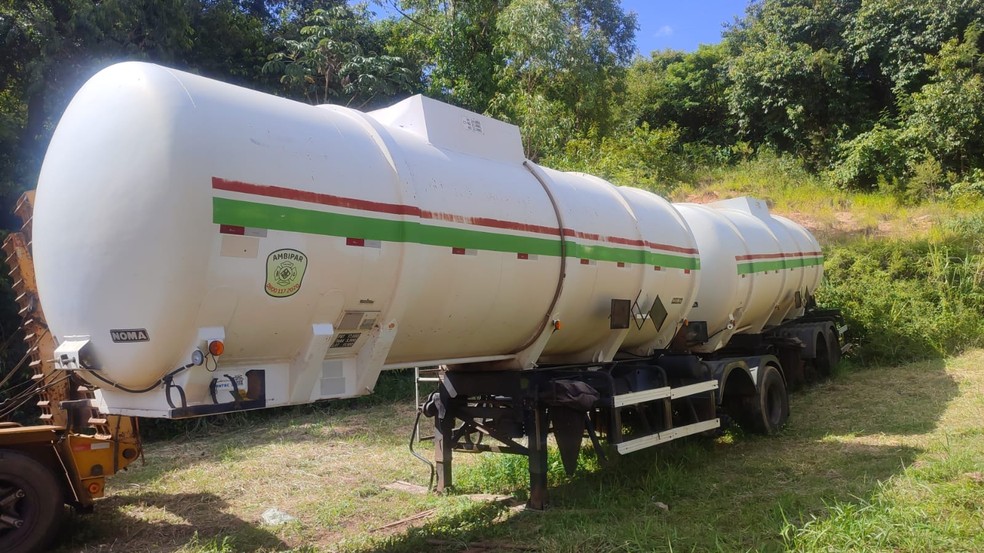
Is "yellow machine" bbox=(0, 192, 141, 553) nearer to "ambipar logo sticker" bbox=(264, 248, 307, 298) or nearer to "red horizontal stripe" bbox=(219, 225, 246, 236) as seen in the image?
"ambipar logo sticker" bbox=(264, 248, 307, 298)

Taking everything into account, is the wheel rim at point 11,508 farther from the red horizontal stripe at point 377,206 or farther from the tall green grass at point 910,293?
the tall green grass at point 910,293

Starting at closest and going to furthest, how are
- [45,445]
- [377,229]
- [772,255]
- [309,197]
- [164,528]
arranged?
[309,197]
[377,229]
[45,445]
[164,528]
[772,255]

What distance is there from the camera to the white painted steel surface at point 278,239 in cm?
378

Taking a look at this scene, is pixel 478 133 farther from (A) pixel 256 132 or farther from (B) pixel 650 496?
(B) pixel 650 496

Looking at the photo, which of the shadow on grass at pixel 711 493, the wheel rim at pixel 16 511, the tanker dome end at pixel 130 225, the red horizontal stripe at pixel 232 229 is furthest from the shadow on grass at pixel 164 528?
the red horizontal stripe at pixel 232 229

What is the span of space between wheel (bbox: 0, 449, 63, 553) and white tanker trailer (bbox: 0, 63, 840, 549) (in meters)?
1.19

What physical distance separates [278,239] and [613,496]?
12.8 ft

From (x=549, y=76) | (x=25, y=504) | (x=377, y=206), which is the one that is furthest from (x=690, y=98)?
(x=25, y=504)

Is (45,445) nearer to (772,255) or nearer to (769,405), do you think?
(769,405)

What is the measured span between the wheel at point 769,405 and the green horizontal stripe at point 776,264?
1.35 metres

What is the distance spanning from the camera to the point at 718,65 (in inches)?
1190

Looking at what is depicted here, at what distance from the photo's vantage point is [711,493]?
6.29 meters

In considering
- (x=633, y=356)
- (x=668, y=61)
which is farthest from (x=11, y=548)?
(x=668, y=61)

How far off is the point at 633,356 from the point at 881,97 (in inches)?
925
